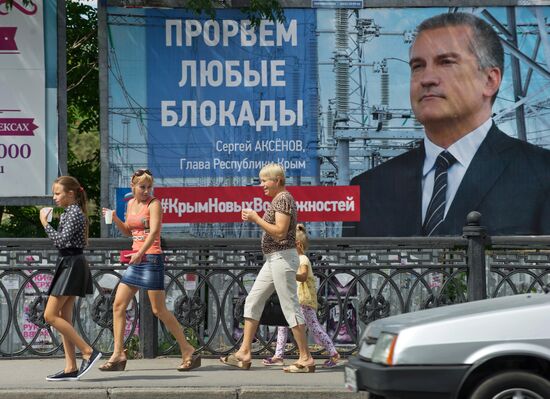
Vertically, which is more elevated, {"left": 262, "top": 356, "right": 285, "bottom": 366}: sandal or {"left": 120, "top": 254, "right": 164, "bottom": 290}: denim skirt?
{"left": 120, "top": 254, "right": 164, "bottom": 290}: denim skirt

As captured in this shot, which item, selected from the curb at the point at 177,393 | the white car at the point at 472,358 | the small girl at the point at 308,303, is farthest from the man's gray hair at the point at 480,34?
the white car at the point at 472,358

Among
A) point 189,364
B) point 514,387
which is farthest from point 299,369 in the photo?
point 514,387

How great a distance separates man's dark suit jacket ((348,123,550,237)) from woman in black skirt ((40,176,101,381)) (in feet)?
15.3

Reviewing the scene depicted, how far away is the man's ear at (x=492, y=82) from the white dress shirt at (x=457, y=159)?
335 millimetres

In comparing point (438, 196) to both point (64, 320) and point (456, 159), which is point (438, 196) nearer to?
point (456, 159)

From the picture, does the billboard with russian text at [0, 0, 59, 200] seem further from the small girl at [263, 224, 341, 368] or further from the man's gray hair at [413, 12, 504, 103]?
the man's gray hair at [413, 12, 504, 103]

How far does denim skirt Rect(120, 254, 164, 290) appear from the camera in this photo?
10305mm

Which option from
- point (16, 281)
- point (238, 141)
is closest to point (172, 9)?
point (238, 141)

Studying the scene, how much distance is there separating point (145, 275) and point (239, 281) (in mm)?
1865

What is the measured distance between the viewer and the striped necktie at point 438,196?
14.1m

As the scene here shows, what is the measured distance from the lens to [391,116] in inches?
555

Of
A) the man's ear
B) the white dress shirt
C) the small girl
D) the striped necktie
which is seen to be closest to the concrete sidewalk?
the small girl

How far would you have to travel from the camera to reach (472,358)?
7.10 metres

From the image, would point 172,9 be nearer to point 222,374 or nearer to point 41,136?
point 41,136
